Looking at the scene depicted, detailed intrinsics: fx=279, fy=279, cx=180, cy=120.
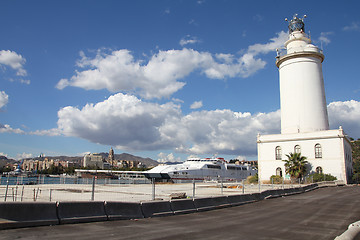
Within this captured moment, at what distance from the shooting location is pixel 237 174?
82.2m

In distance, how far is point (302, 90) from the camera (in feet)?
158

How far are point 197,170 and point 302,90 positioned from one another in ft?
97.2

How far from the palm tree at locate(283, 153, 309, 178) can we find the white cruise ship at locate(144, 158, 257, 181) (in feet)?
44.3

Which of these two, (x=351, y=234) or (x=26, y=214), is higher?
(x=26, y=214)

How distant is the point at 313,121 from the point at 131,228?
150 ft

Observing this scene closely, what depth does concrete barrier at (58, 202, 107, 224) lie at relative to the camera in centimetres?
843

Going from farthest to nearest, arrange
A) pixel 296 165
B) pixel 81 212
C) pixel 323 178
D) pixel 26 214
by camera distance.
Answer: pixel 296 165 < pixel 323 178 < pixel 81 212 < pixel 26 214

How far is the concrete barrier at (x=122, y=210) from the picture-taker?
948 cm

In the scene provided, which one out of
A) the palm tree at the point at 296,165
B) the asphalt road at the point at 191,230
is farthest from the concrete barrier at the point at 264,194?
the palm tree at the point at 296,165

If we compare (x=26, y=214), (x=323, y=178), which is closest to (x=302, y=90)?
(x=323, y=178)

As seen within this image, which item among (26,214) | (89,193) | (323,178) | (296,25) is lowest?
(89,193)

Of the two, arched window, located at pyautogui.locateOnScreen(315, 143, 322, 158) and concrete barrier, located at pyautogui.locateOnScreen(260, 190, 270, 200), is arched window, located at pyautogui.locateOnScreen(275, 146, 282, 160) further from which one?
concrete barrier, located at pyautogui.locateOnScreen(260, 190, 270, 200)

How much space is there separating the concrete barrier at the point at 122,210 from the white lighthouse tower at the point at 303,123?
40.5m

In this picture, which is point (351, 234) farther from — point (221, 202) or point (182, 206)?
point (221, 202)
